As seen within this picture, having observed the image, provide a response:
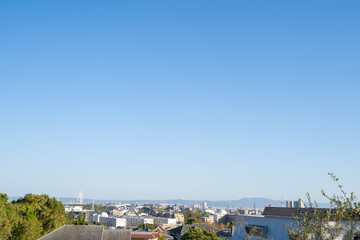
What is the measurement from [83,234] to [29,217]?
1600 centimetres

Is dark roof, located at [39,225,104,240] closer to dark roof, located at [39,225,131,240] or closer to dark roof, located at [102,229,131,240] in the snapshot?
dark roof, located at [39,225,131,240]

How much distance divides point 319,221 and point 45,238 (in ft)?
99.4

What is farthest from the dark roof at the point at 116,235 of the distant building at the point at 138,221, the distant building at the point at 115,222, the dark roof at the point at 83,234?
the distant building at the point at 138,221

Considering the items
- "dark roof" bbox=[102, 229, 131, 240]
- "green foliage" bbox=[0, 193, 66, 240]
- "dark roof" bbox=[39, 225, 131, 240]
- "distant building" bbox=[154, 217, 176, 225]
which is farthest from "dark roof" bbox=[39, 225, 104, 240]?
"distant building" bbox=[154, 217, 176, 225]

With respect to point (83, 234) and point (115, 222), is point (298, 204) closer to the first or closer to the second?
point (83, 234)

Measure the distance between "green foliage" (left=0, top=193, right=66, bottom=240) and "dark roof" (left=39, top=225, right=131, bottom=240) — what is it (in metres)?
5.76

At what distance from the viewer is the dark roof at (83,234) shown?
3256 cm

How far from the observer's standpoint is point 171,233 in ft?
279

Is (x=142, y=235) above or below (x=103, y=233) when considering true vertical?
below

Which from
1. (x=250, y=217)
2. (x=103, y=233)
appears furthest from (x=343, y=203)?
(x=103, y=233)

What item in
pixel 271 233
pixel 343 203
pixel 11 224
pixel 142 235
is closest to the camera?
pixel 343 203

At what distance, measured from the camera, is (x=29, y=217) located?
44875 millimetres

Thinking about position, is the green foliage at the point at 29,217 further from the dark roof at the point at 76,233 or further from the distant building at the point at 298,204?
the distant building at the point at 298,204

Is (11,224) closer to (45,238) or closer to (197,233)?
(45,238)
